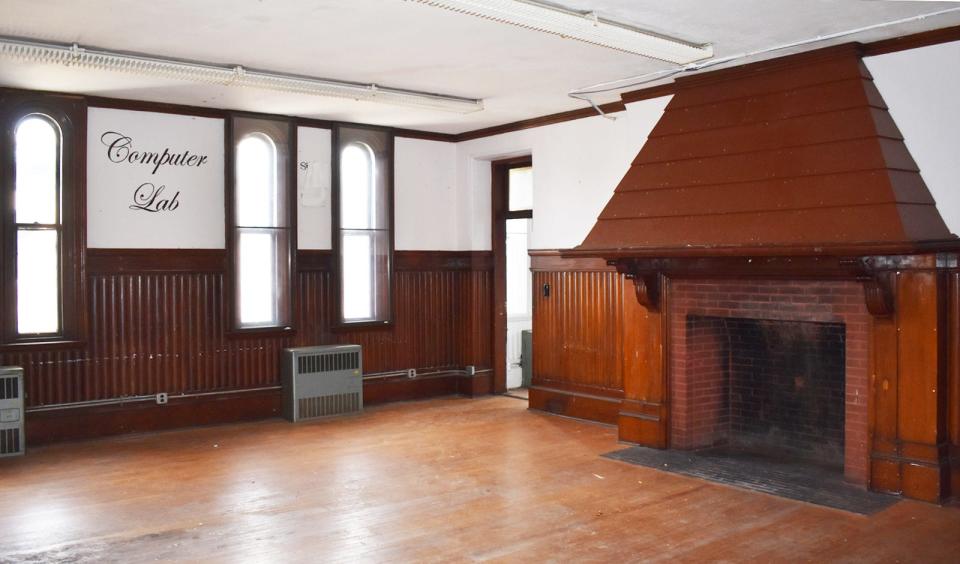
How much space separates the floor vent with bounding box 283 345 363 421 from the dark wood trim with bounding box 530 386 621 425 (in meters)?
1.84

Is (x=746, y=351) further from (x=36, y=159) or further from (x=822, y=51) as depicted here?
(x=36, y=159)

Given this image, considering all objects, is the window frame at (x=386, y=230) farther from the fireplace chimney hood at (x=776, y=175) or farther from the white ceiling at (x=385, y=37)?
the fireplace chimney hood at (x=776, y=175)

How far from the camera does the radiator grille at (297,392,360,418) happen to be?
26.7 ft

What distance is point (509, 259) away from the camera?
1010 cm

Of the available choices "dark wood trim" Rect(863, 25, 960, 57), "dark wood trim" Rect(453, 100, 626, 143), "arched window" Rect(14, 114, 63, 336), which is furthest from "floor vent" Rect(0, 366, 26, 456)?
"dark wood trim" Rect(863, 25, 960, 57)

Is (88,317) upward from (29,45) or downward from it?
downward

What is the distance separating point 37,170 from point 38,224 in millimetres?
464

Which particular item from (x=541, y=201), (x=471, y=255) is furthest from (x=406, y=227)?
(x=541, y=201)

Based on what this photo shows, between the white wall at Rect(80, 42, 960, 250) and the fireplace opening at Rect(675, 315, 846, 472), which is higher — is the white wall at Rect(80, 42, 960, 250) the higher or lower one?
the higher one

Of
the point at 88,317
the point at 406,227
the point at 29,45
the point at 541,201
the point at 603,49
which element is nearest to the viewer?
the point at 29,45

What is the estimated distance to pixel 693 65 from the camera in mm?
6051

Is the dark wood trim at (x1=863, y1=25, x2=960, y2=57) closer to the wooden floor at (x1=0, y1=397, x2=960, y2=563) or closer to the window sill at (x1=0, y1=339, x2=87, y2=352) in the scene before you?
the wooden floor at (x1=0, y1=397, x2=960, y2=563)

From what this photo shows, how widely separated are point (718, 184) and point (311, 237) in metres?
4.25

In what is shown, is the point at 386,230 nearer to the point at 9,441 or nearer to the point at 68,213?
the point at 68,213
